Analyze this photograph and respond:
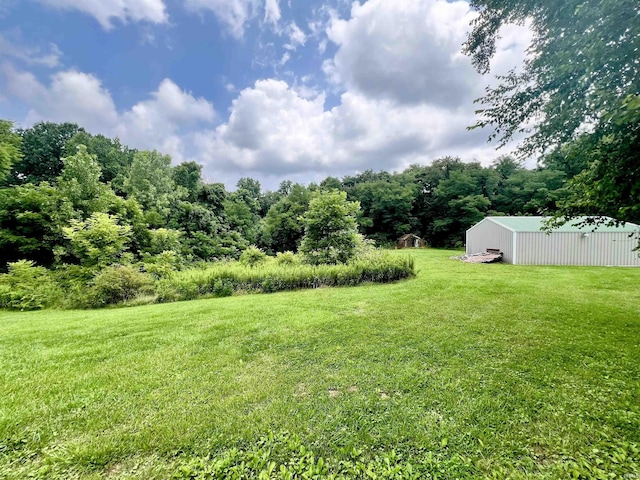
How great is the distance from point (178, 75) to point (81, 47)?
257 centimetres

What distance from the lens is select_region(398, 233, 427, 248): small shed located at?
30.0 metres

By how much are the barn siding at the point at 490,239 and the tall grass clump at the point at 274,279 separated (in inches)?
307

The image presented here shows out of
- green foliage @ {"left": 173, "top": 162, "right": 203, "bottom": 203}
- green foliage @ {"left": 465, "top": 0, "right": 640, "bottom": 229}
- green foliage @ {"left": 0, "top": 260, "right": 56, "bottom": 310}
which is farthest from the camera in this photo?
green foliage @ {"left": 173, "top": 162, "right": 203, "bottom": 203}

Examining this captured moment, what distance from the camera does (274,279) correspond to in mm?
8039

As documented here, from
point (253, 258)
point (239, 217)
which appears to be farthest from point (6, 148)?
point (239, 217)

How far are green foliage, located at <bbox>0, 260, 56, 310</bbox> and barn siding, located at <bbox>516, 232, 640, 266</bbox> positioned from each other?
19.0 metres

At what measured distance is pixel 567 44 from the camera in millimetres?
2885

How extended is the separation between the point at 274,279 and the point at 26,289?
7.56 m

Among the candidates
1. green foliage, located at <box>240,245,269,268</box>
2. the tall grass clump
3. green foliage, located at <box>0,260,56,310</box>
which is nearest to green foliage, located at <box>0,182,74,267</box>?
green foliage, located at <box>0,260,56,310</box>

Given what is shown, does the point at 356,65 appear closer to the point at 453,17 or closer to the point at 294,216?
the point at 453,17

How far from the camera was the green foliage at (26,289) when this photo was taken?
7.41 meters

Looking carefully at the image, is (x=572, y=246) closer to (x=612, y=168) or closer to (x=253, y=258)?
(x=612, y=168)

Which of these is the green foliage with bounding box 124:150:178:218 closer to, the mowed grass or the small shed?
the mowed grass

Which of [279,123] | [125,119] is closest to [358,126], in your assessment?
[279,123]
